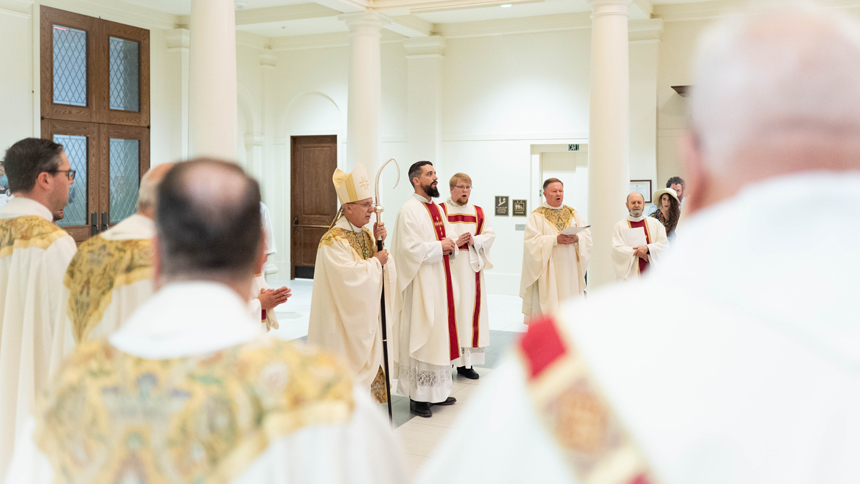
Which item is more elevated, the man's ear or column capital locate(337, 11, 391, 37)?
column capital locate(337, 11, 391, 37)

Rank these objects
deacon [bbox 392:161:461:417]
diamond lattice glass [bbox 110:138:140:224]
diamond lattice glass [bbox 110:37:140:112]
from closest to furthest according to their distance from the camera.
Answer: deacon [bbox 392:161:461:417], diamond lattice glass [bbox 110:37:140:112], diamond lattice glass [bbox 110:138:140:224]

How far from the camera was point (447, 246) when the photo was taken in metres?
6.52

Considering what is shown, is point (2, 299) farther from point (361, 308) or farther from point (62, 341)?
point (361, 308)

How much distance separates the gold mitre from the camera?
529 centimetres

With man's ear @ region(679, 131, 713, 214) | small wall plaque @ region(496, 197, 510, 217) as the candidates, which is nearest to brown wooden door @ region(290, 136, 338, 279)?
small wall plaque @ region(496, 197, 510, 217)

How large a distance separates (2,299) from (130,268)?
→ 1181 mm

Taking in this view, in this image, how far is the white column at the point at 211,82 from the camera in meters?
7.09

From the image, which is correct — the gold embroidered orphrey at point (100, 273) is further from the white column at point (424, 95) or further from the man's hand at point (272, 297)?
the white column at point (424, 95)

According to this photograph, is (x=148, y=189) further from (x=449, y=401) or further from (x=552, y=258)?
(x=552, y=258)

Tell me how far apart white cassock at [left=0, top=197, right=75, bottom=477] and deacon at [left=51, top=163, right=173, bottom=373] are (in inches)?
29.3

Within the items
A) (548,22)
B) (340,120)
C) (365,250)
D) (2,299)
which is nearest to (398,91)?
(340,120)

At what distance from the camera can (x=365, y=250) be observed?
5492 millimetres

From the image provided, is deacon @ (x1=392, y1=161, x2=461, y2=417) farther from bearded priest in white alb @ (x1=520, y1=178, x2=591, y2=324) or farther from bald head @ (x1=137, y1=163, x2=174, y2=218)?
bald head @ (x1=137, y1=163, x2=174, y2=218)

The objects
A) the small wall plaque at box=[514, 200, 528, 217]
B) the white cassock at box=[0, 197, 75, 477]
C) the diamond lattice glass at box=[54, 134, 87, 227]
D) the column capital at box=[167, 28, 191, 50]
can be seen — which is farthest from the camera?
the small wall plaque at box=[514, 200, 528, 217]
